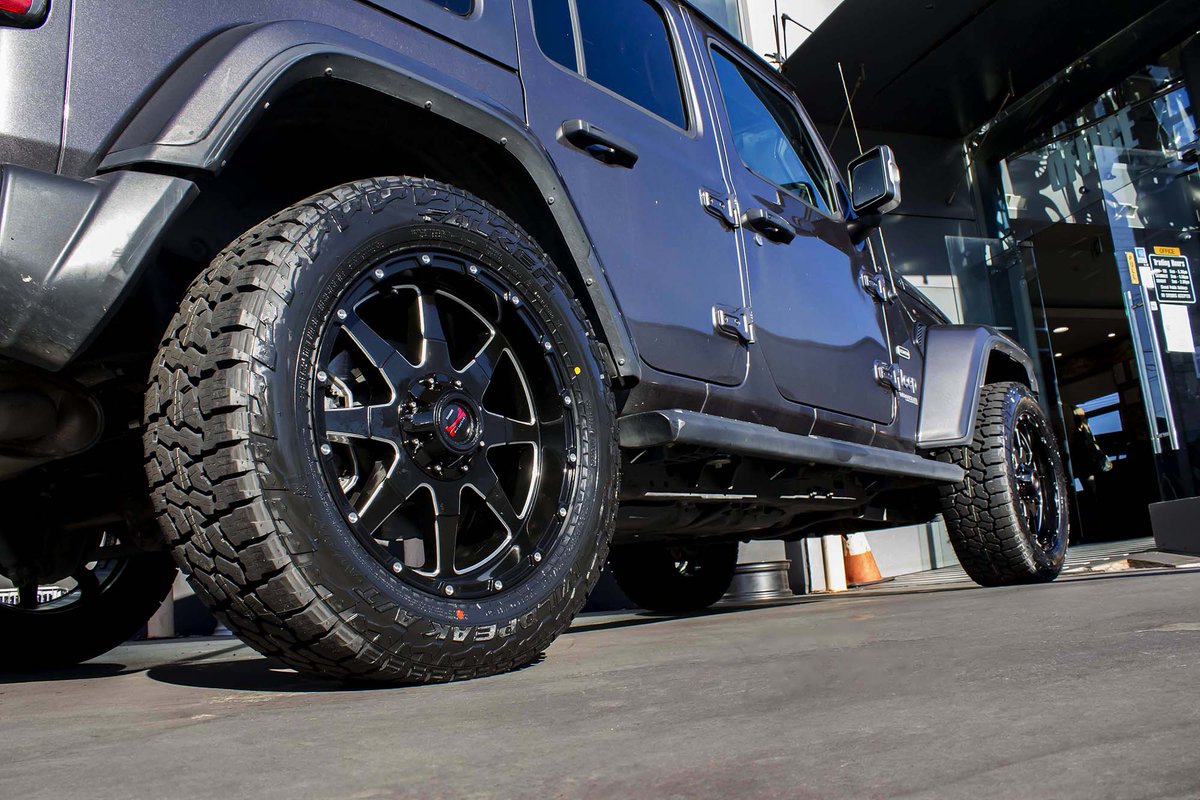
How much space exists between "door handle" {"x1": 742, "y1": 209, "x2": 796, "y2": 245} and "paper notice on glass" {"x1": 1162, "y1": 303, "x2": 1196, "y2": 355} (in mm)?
8065

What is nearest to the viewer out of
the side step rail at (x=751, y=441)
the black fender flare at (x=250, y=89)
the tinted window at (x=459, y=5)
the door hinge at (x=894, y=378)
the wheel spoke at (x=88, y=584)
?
the black fender flare at (x=250, y=89)

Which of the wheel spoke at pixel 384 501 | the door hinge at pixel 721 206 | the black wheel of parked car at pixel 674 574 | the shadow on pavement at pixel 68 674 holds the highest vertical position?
the door hinge at pixel 721 206

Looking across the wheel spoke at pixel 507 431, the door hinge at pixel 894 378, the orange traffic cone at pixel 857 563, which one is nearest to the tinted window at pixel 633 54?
the wheel spoke at pixel 507 431

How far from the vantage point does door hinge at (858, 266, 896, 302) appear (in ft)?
11.3

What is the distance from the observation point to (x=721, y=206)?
8.59 feet

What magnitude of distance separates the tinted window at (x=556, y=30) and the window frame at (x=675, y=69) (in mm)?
11

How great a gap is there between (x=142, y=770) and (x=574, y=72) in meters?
1.81

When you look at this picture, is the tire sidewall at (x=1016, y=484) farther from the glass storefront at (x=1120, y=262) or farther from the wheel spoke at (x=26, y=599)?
the glass storefront at (x=1120, y=262)

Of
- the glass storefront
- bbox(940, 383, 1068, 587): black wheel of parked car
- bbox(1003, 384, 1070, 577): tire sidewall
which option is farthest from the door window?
the glass storefront

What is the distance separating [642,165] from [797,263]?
A: 2.66 feet

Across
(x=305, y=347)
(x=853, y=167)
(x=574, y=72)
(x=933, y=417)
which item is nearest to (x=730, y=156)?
(x=574, y=72)

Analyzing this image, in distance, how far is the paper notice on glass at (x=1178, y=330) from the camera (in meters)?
9.27

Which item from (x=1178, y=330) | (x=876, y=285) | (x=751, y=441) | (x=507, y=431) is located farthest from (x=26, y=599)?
(x=1178, y=330)

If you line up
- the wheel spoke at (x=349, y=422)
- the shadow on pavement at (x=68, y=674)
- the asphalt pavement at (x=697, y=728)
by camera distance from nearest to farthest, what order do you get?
the asphalt pavement at (x=697, y=728)
the wheel spoke at (x=349, y=422)
the shadow on pavement at (x=68, y=674)
